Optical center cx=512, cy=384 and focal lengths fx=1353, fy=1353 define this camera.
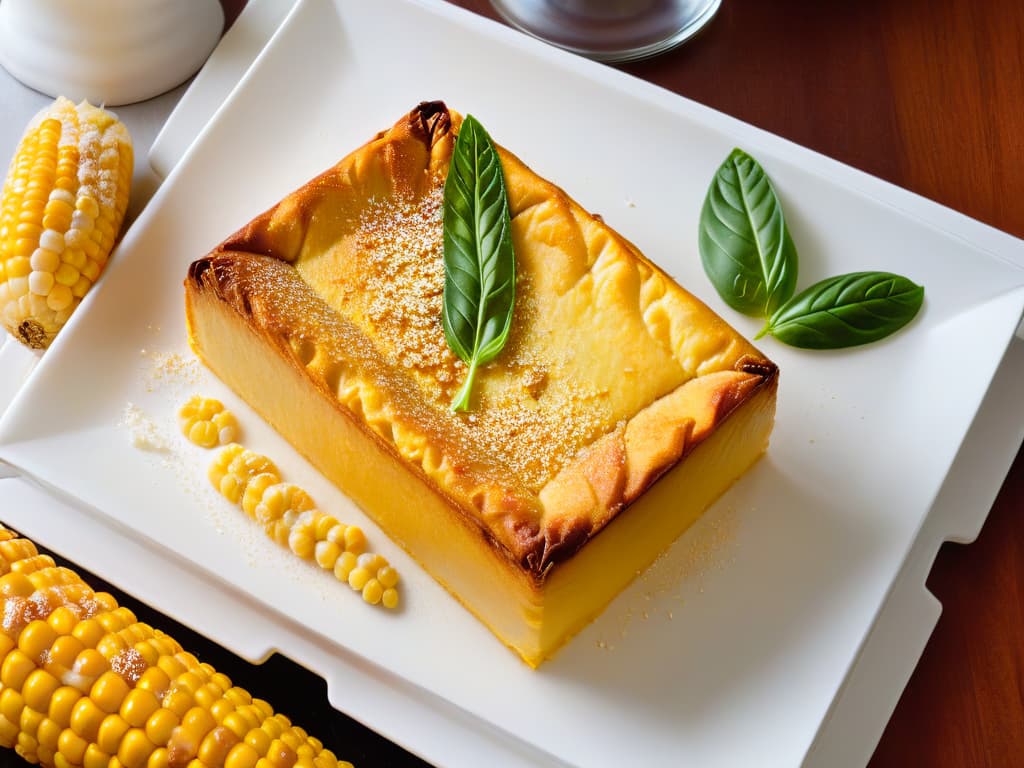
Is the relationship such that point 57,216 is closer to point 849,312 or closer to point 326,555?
point 326,555

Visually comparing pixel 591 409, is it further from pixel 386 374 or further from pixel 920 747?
pixel 920 747

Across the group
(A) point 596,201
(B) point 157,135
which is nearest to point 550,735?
(A) point 596,201

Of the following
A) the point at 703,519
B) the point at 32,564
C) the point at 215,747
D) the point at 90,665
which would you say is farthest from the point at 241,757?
the point at 703,519

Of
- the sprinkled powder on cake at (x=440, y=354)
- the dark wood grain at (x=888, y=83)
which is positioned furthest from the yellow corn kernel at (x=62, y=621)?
the dark wood grain at (x=888, y=83)

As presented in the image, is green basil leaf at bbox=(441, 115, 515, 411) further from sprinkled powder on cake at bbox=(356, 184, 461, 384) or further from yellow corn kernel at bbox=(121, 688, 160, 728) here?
yellow corn kernel at bbox=(121, 688, 160, 728)

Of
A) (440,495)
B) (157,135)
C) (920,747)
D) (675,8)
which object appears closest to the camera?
(440,495)
